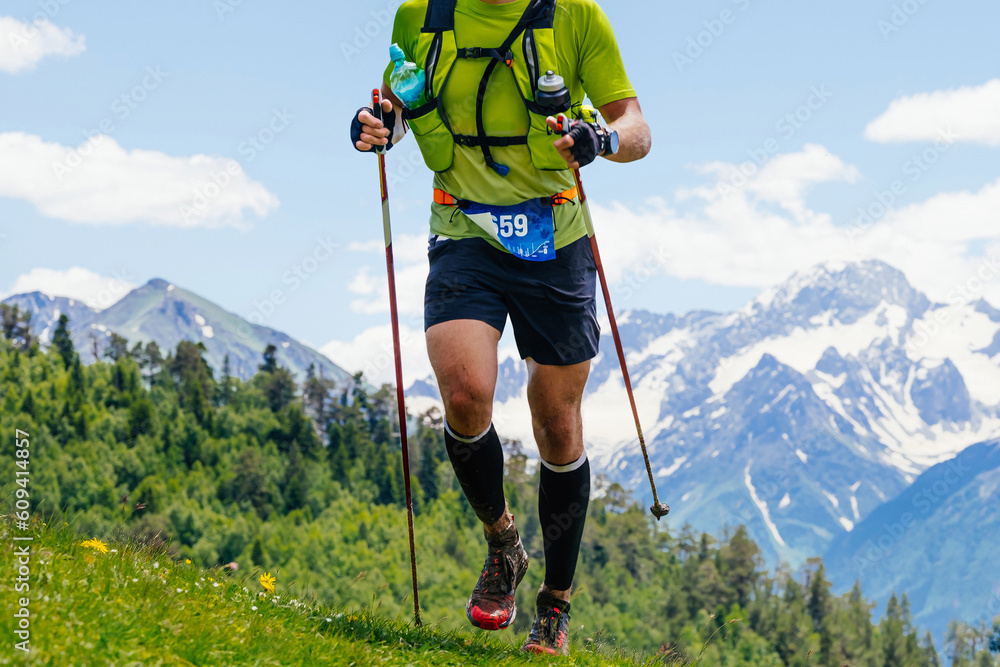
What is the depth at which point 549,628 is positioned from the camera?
213 inches

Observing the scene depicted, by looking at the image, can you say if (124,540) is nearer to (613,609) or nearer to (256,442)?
(613,609)

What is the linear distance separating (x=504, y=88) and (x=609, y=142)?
62 centimetres

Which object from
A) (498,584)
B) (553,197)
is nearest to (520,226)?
(553,197)

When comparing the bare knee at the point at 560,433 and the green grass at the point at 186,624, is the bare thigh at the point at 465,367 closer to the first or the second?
the bare knee at the point at 560,433

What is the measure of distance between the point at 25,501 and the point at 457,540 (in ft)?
455

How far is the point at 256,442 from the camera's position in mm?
147000

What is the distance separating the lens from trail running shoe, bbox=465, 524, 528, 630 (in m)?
5.16

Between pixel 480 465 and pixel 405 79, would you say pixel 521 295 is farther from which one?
pixel 405 79

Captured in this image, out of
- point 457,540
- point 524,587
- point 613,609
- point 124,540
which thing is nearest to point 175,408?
point 457,540

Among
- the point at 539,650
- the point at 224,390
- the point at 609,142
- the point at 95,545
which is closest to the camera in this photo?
the point at 609,142

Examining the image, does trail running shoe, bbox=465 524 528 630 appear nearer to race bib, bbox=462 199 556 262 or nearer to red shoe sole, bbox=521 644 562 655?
red shoe sole, bbox=521 644 562 655

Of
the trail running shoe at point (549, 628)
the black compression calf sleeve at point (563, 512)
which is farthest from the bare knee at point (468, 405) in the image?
the trail running shoe at point (549, 628)

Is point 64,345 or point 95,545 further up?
point 64,345

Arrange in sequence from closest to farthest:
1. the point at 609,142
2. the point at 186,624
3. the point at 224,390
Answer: the point at 186,624
the point at 609,142
the point at 224,390
